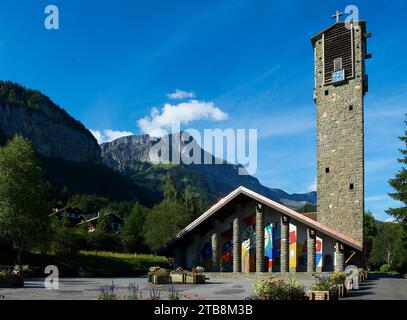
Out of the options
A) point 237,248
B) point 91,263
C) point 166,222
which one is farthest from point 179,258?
point 166,222

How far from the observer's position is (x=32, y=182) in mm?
42688

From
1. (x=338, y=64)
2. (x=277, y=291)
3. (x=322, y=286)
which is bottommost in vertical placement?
(x=322, y=286)

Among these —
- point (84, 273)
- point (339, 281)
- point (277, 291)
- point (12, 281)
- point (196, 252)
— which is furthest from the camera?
point (196, 252)

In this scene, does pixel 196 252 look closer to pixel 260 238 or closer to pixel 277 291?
pixel 260 238

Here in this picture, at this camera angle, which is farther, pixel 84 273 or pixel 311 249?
pixel 84 273

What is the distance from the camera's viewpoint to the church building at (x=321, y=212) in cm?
3288

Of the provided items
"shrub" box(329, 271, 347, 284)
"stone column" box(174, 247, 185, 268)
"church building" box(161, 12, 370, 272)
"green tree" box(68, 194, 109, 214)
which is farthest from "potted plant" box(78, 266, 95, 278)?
"green tree" box(68, 194, 109, 214)

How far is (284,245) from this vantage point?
3281cm

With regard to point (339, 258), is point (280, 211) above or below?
above

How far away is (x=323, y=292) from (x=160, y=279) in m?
12.9

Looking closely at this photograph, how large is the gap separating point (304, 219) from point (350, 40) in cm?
1639

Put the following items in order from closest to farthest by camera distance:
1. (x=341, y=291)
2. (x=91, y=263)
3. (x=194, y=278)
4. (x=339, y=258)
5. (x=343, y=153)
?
(x=341, y=291) < (x=194, y=278) < (x=339, y=258) < (x=343, y=153) < (x=91, y=263)
